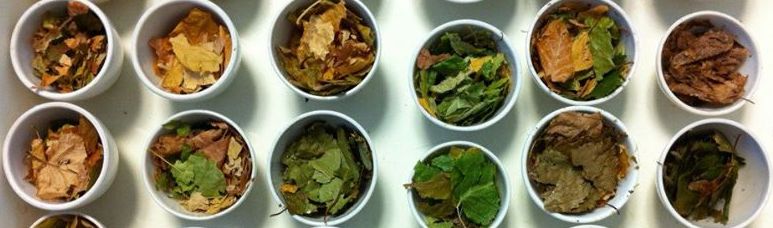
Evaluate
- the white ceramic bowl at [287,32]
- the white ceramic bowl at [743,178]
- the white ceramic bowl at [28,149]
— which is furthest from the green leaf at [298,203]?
the white ceramic bowl at [743,178]

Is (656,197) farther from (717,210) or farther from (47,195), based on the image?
(47,195)

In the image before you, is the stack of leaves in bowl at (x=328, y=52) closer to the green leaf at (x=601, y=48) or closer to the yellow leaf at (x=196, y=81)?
the yellow leaf at (x=196, y=81)

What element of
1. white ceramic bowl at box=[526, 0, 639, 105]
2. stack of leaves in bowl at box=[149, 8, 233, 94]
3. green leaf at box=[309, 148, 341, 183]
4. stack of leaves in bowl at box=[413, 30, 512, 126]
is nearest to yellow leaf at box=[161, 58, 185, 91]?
stack of leaves in bowl at box=[149, 8, 233, 94]

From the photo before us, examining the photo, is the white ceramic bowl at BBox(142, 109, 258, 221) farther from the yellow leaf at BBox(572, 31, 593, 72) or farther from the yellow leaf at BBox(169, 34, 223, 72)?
the yellow leaf at BBox(572, 31, 593, 72)

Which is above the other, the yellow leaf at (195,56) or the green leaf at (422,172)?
the yellow leaf at (195,56)

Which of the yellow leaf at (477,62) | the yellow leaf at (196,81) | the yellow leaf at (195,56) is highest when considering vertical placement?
the yellow leaf at (195,56)
